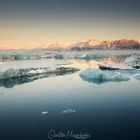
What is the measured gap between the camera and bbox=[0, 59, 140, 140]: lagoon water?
7.56 ft

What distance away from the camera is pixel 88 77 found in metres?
2.60

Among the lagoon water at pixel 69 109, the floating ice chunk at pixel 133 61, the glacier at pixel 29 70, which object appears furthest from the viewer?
the floating ice chunk at pixel 133 61

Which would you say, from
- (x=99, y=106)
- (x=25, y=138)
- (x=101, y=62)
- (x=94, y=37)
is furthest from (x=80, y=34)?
(x=25, y=138)

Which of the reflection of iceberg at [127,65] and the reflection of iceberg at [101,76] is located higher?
the reflection of iceberg at [127,65]

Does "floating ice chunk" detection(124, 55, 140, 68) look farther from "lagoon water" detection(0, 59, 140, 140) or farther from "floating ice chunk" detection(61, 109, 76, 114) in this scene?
"floating ice chunk" detection(61, 109, 76, 114)

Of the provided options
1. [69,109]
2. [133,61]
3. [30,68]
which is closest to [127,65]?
[133,61]

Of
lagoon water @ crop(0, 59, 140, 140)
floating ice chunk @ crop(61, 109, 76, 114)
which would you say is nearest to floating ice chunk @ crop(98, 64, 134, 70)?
lagoon water @ crop(0, 59, 140, 140)

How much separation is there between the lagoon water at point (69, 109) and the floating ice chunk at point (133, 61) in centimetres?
19

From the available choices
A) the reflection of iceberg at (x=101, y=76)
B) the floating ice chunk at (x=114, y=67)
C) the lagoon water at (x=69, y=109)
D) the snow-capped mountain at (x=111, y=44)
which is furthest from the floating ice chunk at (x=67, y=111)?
the snow-capped mountain at (x=111, y=44)

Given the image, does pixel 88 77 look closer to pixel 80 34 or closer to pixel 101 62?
pixel 101 62

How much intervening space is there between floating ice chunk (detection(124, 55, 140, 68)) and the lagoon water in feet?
0.64

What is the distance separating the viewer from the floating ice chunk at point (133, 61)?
2.71 m

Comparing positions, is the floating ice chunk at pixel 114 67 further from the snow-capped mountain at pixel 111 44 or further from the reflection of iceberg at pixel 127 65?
the snow-capped mountain at pixel 111 44

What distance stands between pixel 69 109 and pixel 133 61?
0.79 metres
